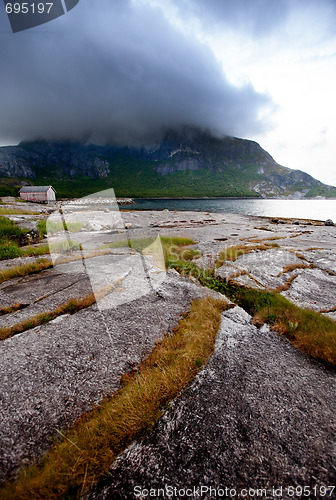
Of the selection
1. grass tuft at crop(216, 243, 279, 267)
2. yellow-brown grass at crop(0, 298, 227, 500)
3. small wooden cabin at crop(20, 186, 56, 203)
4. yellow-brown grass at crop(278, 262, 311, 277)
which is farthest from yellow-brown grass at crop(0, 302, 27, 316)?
small wooden cabin at crop(20, 186, 56, 203)

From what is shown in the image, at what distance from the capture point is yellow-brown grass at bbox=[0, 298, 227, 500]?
2035 mm

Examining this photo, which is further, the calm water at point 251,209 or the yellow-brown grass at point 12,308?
the calm water at point 251,209

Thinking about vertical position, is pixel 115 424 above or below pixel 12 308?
below

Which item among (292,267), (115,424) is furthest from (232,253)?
(115,424)

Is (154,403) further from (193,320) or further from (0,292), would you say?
(0,292)

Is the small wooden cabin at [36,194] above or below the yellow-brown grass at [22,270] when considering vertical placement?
above

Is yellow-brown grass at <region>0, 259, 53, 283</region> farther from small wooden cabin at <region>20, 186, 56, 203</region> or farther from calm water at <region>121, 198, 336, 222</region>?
small wooden cabin at <region>20, 186, 56, 203</region>

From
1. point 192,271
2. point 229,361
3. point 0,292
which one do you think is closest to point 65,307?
point 0,292

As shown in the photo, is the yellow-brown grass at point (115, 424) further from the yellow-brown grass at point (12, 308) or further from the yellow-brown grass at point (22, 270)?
the yellow-brown grass at point (22, 270)

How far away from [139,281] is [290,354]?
187 inches

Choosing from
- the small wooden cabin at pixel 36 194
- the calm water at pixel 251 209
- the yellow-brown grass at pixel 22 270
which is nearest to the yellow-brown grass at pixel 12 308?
the yellow-brown grass at pixel 22 270

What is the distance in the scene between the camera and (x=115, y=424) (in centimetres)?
261

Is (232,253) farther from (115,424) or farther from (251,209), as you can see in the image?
(251,209)

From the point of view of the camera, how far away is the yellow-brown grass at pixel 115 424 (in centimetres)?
204
